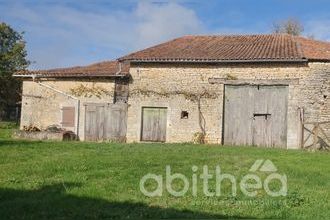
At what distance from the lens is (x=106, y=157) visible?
47.0 ft

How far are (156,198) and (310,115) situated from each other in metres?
14.2

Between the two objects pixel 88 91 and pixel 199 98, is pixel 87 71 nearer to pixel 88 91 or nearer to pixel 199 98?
pixel 88 91

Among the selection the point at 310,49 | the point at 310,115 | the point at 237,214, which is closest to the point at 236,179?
the point at 237,214

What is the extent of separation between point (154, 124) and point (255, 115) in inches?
178

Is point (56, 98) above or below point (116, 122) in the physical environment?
above

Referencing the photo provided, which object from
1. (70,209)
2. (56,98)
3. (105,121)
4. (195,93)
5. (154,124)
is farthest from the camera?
(56,98)

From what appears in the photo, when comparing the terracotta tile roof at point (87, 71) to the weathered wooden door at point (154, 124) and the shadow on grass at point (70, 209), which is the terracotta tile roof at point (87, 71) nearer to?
the weathered wooden door at point (154, 124)

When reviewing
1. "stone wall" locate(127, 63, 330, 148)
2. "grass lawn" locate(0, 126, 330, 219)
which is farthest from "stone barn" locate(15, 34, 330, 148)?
"grass lawn" locate(0, 126, 330, 219)

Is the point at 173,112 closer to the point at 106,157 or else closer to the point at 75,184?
the point at 106,157

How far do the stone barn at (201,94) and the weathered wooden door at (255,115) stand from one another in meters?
0.04

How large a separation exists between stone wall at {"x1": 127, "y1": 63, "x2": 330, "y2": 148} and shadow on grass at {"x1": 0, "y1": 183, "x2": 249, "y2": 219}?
14.4 meters

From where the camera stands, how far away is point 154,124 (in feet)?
79.4

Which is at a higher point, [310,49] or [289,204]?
[310,49]

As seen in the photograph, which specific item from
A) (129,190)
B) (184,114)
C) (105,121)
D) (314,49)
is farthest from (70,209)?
(314,49)
